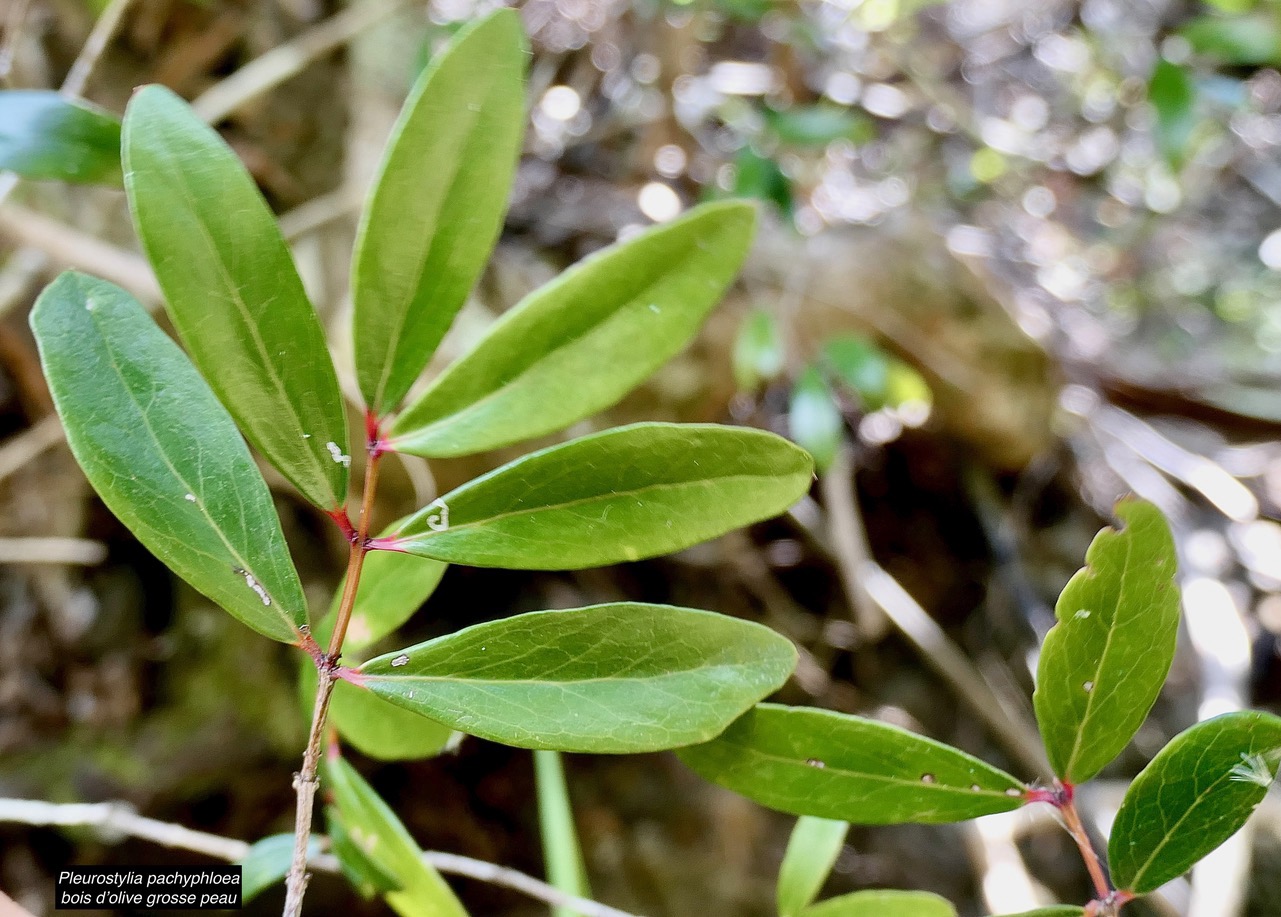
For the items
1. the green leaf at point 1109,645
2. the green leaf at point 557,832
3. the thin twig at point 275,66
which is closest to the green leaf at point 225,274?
the green leaf at point 1109,645

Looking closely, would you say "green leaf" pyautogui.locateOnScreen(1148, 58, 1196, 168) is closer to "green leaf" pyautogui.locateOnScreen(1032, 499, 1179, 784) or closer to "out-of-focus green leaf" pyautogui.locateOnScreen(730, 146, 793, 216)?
"out-of-focus green leaf" pyautogui.locateOnScreen(730, 146, 793, 216)

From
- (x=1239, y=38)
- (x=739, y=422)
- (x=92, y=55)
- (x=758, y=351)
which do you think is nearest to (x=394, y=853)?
(x=92, y=55)

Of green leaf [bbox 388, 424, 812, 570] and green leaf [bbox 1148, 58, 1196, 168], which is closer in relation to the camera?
green leaf [bbox 388, 424, 812, 570]

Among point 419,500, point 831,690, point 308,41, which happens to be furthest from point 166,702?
point 831,690

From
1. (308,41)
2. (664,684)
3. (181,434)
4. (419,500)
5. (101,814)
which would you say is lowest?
(419,500)

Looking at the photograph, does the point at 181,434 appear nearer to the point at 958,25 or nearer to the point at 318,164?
the point at 318,164

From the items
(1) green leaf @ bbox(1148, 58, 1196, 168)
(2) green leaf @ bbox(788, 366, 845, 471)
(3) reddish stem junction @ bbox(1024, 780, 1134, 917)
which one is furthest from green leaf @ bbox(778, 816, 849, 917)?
(1) green leaf @ bbox(1148, 58, 1196, 168)
